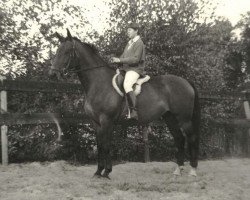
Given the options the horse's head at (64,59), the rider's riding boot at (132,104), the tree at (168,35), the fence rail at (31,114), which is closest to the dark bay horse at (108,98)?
the horse's head at (64,59)

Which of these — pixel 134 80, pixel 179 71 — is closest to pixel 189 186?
pixel 134 80

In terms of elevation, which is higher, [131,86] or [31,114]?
[131,86]

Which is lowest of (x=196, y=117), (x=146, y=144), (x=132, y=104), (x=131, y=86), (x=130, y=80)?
(x=146, y=144)

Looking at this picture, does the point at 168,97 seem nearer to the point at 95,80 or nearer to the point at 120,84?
the point at 120,84

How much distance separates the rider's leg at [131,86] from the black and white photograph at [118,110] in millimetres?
20

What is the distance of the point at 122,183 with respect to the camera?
21.5 feet

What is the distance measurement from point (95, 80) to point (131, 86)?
2.30 feet

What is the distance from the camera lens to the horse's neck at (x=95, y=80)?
7.46m

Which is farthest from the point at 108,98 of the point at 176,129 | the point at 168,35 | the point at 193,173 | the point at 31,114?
the point at 168,35

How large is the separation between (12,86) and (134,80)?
2.53 m

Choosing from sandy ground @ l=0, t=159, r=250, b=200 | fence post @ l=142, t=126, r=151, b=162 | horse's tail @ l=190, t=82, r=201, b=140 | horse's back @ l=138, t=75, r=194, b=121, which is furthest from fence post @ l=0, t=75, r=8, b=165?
horse's tail @ l=190, t=82, r=201, b=140

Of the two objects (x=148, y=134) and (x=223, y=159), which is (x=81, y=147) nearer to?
(x=148, y=134)

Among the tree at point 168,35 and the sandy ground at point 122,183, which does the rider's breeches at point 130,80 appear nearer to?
the sandy ground at point 122,183

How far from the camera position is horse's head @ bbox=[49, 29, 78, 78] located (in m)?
7.15
